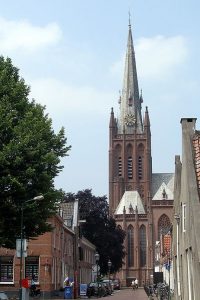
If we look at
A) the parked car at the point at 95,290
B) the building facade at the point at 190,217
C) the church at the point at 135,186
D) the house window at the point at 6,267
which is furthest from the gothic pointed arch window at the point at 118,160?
the building facade at the point at 190,217

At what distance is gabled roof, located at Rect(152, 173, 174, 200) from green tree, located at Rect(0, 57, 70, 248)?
11153 cm

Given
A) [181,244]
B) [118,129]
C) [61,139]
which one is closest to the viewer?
[181,244]

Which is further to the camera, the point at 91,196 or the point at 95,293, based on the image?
the point at 91,196

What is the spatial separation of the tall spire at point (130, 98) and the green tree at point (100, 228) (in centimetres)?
5920

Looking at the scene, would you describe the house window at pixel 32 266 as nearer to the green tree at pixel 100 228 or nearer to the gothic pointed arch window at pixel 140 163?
the green tree at pixel 100 228

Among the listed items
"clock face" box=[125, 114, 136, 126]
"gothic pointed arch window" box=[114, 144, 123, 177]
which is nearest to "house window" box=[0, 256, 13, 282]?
"gothic pointed arch window" box=[114, 144, 123, 177]

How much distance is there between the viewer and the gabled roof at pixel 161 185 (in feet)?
452

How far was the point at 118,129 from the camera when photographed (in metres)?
145

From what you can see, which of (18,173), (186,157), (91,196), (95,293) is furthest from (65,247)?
(186,157)

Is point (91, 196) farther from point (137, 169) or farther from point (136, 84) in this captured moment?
point (136, 84)

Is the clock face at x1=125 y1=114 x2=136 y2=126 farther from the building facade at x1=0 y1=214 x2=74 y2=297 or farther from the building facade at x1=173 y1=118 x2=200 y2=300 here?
the building facade at x1=173 y1=118 x2=200 y2=300

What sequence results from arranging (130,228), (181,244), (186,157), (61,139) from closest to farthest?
(186,157) → (181,244) → (61,139) → (130,228)

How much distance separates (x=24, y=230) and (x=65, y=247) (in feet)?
98.4

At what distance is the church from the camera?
429ft
